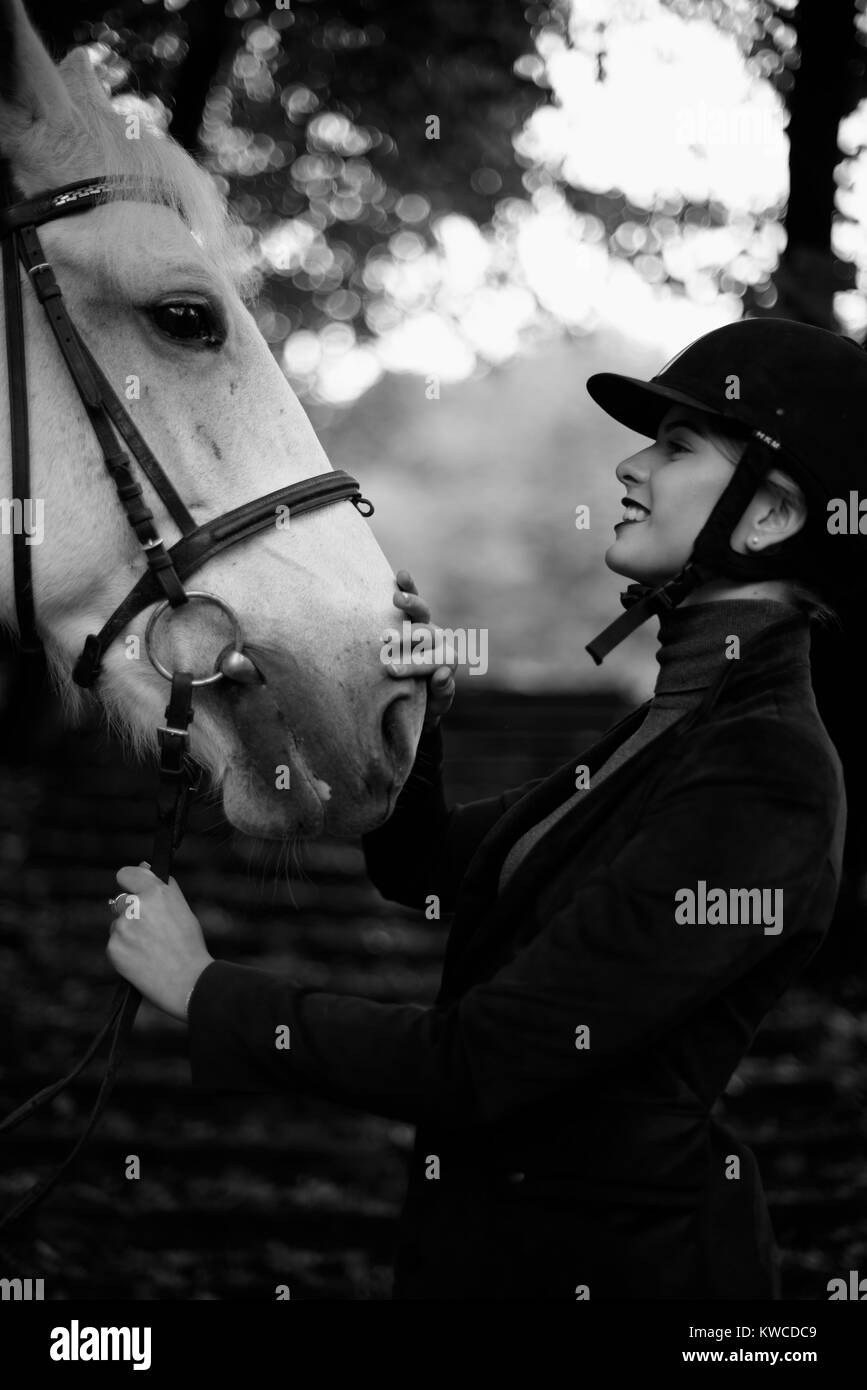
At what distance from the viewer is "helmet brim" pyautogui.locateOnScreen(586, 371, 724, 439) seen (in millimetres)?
1936

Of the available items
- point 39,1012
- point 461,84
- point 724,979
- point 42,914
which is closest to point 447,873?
point 724,979

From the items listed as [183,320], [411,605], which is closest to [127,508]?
[183,320]

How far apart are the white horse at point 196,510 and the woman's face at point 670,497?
46 centimetres

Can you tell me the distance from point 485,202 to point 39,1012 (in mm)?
4809

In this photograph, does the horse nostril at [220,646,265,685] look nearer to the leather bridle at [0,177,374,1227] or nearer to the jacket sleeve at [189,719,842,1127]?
the leather bridle at [0,177,374,1227]

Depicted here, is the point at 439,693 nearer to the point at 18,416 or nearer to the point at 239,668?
the point at 239,668

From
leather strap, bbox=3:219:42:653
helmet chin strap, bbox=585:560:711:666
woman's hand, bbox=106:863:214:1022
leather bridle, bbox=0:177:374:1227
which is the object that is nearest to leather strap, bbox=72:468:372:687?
leather bridle, bbox=0:177:374:1227

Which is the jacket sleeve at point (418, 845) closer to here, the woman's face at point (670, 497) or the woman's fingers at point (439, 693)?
the woman's fingers at point (439, 693)

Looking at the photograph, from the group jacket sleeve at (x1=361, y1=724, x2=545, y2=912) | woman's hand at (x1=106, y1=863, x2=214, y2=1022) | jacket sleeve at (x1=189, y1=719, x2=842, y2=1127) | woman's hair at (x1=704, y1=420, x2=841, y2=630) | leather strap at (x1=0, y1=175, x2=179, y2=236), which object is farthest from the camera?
jacket sleeve at (x1=361, y1=724, x2=545, y2=912)

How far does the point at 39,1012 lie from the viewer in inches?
225

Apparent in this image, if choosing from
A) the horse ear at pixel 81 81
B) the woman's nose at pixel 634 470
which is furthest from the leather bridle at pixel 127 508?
the woman's nose at pixel 634 470

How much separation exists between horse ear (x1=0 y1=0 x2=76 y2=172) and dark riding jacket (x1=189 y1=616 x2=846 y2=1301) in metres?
1.69

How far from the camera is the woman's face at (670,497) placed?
192 centimetres
